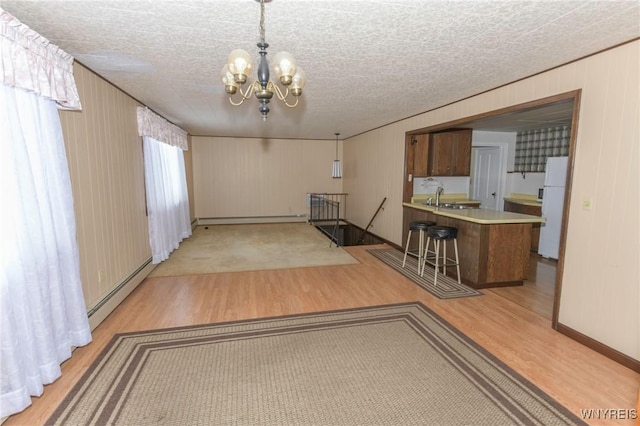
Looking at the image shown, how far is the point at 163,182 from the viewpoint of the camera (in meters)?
4.82

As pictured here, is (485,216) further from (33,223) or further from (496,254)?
(33,223)

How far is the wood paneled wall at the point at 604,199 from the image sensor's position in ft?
7.20

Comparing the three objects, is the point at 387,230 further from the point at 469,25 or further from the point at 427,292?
the point at 469,25

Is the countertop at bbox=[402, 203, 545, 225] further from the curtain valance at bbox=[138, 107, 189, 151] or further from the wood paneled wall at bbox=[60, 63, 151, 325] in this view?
the curtain valance at bbox=[138, 107, 189, 151]

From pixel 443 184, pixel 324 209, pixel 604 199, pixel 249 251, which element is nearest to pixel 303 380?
pixel 604 199

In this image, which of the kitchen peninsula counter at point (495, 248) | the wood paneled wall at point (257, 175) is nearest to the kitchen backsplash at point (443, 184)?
the kitchen peninsula counter at point (495, 248)

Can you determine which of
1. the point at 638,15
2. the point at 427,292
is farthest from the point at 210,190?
the point at 638,15

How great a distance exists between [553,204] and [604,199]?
2.94 meters

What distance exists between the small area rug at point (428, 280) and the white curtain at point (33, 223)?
347 centimetres

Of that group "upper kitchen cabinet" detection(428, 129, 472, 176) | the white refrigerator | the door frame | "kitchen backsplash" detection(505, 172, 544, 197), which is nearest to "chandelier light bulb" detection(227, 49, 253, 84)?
"upper kitchen cabinet" detection(428, 129, 472, 176)

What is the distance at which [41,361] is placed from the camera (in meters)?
1.94

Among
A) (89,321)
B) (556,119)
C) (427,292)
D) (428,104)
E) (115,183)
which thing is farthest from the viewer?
(556,119)

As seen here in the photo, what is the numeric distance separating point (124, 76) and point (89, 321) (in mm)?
2370

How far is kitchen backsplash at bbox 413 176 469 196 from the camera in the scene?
5555 mm
